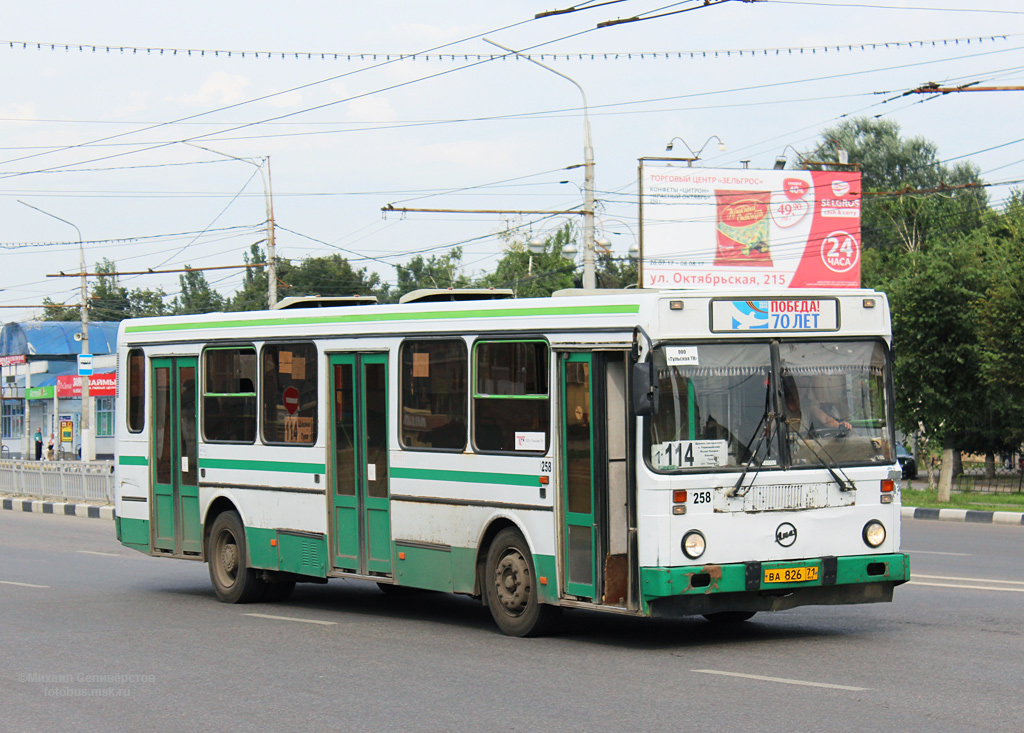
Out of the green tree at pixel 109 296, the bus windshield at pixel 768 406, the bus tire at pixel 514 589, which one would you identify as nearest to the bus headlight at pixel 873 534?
the bus windshield at pixel 768 406

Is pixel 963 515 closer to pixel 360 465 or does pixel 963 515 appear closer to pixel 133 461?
pixel 133 461

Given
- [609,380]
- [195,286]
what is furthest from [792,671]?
[195,286]

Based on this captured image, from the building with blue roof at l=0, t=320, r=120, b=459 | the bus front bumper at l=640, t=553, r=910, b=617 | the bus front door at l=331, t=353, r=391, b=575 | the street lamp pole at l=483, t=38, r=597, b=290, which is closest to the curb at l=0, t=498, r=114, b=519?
the street lamp pole at l=483, t=38, r=597, b=290

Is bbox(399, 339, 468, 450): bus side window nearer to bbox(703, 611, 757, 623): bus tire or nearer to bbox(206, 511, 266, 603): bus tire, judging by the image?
bbox(703, 611, 757, 623): bus tire

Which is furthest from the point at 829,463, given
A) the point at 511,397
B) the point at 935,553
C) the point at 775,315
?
the point at 935,553

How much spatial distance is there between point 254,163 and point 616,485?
27.5 m

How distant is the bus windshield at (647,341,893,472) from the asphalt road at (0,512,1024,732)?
1336 millimetres

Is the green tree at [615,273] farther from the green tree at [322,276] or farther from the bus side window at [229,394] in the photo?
the bus side window at [229,394]

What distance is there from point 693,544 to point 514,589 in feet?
A: 5.61

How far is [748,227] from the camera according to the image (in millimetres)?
37594

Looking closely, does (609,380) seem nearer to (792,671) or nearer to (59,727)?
(792,671)

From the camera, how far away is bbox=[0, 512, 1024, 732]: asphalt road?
750cm

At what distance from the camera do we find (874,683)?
8.18m

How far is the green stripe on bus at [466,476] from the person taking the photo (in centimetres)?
1053
